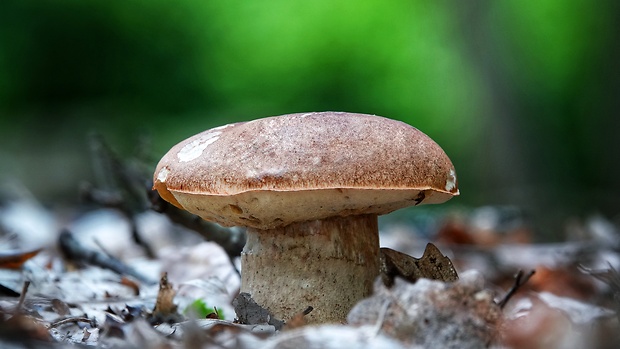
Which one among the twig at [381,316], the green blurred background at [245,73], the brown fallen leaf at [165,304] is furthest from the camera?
the green blurred background at [245,73]

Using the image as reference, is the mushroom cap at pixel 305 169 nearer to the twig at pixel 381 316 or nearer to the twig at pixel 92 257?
the twig at pixel 381 316

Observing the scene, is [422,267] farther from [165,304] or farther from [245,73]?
[245,73]

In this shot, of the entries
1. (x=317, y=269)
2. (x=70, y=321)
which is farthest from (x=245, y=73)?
(x=317, y=269)

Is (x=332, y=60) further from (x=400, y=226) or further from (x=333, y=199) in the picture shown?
(x=333, y=199)

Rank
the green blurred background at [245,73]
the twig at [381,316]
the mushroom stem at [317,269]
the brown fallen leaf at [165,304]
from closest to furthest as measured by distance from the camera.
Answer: the twig at [381,316] < the mushroom stem at [317,269] < the brown fallen leaf at [165,304] < the green blurred background at [245,73]

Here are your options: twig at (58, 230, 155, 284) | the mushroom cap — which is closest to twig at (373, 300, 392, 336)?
the mushroom cap

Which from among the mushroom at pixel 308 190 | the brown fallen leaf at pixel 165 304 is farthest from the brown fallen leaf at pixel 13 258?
the mushroom at pixel 308 190

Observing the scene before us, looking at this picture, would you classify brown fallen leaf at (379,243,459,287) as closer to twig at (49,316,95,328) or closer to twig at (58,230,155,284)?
twig at (49,316,95,328)
